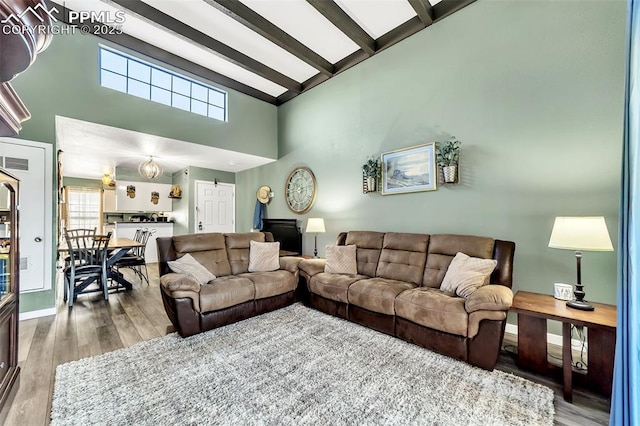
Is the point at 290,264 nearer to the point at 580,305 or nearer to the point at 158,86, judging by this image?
the point at 580,305

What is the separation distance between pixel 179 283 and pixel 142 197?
580 cm

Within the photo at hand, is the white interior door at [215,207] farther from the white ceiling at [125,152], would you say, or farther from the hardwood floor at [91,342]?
the hardwood floor at [91,342]

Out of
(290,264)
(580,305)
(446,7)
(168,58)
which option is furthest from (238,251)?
(446,7)

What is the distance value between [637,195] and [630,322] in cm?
56

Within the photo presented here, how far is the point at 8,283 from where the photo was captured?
176cm

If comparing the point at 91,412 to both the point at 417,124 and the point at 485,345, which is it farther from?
the point at 417,124

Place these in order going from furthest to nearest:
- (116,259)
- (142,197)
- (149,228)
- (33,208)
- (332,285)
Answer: (142,197), (149,228), (116,259), (33,208), (332,285)

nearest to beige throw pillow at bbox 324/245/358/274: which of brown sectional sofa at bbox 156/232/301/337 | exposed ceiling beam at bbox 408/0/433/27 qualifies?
brown sectional sofa at bbox 156/232/301/337

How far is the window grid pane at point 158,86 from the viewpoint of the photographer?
147 inches

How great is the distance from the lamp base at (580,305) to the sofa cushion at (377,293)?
4.02 feet

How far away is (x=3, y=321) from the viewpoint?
160 centimetres

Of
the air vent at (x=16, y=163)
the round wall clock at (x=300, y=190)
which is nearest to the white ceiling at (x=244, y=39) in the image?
the air vent at (x=16, y=163)

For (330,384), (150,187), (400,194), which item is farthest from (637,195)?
(150,187)

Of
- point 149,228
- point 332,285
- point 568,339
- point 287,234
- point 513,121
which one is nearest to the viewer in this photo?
point 568,339
